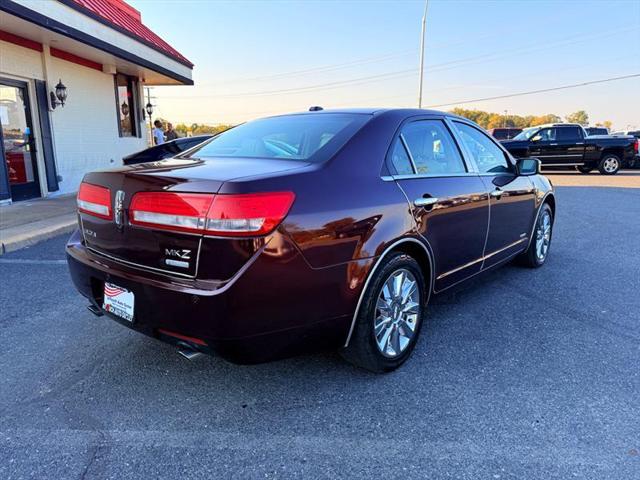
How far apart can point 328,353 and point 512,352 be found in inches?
49.2

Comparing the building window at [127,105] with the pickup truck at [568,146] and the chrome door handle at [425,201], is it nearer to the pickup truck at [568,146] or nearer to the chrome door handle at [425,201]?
the chrome door handle at [425,201]

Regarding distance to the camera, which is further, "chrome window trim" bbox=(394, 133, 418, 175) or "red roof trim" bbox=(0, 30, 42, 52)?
"red roof trim" bbox=(0, 30, 42, 52)

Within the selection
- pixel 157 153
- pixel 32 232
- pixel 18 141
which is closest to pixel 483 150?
pixel 32 232

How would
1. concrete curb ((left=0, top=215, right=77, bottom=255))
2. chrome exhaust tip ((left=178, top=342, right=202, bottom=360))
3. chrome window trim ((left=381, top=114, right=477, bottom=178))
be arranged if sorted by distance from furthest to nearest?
1. concrete curb ((left=0, top=215, right=77, bottom=255))
2. chrome window trim ((left=381, top=114, right=477, bottom=178))
3. chrome exhaust tip ((left=178, top=342, right=202, bottom=360))

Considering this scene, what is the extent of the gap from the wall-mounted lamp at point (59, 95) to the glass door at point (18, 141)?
1.87ft

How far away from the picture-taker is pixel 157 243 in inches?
91.4

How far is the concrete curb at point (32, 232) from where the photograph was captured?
5965 mm

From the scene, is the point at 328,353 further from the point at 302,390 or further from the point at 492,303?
the point at 492,303

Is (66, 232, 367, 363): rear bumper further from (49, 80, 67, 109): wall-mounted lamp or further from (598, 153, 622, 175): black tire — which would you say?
(598, 153, 622, 175): black tire

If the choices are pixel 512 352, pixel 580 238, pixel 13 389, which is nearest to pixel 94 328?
pixel 13 389

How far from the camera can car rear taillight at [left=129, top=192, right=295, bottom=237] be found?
2.13 meters

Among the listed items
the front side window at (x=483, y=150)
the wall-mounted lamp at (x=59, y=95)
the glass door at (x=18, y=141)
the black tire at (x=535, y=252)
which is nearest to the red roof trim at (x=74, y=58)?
the wall-mounted lamp at (x=59, y=95)

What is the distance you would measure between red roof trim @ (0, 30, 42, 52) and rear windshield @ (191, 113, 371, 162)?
788 centimetres

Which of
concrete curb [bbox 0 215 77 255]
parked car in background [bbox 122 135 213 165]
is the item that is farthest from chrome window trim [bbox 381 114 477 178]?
parked car in background [bbox 122 135 213 165]
